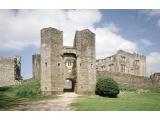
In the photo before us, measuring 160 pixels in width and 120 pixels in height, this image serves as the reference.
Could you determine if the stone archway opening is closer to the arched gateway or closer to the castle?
the castle

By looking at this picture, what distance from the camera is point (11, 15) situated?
21172mm

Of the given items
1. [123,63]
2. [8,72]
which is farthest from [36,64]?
[123,63]

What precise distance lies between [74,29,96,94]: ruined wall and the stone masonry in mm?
14358

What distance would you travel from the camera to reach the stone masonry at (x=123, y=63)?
42.3 metres

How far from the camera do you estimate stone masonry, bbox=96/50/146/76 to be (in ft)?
139

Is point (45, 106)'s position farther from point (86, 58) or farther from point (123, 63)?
point (123, 63)

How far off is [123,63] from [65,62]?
16049 mm

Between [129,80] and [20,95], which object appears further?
[129,80]

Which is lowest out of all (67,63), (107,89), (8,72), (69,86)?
(69,86)

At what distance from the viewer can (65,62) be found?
28609 millimetres

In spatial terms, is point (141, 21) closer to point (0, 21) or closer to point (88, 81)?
point (88, 81)

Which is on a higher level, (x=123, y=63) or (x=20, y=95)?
(x=123, y=63)

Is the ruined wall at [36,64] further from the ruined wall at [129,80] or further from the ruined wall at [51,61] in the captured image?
the ruined wall at [51,61]
